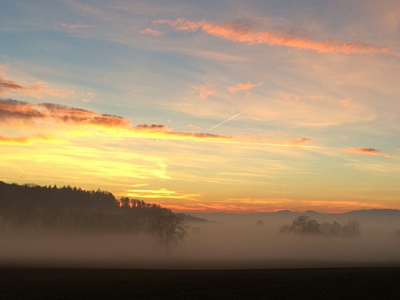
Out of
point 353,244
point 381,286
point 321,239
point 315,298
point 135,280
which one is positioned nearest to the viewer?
point 315,298

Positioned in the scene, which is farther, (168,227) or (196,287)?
(168,227)

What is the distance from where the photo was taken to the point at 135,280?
47594 mm

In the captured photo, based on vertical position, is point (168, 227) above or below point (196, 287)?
above

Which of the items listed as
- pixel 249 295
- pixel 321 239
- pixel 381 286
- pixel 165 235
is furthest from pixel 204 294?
pixel 321 239

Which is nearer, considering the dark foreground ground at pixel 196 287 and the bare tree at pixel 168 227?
the dark foreground ground at pixel 196 287

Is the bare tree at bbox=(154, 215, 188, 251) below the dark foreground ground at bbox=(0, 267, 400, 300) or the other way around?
the other way around

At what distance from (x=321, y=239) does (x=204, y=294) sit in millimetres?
143616

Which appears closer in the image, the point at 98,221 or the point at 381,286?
the point at 381,286

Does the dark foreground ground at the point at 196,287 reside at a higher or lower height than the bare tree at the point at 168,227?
lower

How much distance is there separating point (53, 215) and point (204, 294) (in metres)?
168

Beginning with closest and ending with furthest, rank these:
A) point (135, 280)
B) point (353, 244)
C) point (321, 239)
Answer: point (135, 280)
point (321, 239)
point (353, 244)

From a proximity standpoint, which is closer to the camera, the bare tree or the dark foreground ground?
the dark foreground ground

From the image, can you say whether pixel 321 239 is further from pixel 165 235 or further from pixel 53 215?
pixel 53 215

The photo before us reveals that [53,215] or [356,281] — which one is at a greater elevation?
[53,215]
